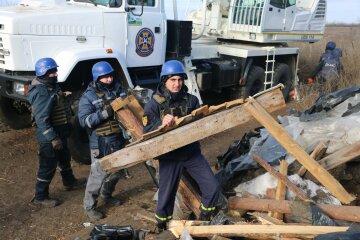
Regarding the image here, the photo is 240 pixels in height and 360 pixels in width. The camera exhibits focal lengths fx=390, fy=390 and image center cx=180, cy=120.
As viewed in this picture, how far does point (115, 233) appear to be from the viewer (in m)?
3.16

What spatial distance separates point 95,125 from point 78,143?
152 cm

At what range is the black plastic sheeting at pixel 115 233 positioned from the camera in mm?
3105

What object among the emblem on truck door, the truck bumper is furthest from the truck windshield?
the truck bumper

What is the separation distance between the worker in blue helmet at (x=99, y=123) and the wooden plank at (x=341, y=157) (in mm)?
2066

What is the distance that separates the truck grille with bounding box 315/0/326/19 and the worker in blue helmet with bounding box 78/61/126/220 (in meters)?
7.19

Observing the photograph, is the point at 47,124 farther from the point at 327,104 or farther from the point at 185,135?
the point at 327,104

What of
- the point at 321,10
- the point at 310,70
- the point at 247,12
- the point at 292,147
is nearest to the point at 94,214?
the point at 292,147

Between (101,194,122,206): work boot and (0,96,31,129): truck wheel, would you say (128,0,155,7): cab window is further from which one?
(101,194,122,206): work boot

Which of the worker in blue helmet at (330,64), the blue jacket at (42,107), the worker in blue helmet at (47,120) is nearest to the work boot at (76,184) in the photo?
the worker in blue helmet at (47,120)

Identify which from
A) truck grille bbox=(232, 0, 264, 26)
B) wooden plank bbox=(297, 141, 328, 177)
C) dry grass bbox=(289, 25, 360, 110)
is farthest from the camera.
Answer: truck grille bbox=(232, 0, 264, 26)

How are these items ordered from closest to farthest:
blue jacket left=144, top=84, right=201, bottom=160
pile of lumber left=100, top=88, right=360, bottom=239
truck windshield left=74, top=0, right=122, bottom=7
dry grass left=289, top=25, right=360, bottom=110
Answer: pile of lumber left=100, top=88, right=360, bottom=239 < blue jacket left=144, top=84, right=201, bottom=160 < truck windshield left=74, top=0, right=122, bottom=7 < dry grass left=289, top=25, right=360, bottom=110

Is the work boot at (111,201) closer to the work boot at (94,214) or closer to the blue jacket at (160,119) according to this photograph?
the work boot at (94,214)

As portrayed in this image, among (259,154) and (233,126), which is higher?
(233,126)

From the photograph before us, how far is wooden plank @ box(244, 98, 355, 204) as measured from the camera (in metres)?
2.79
